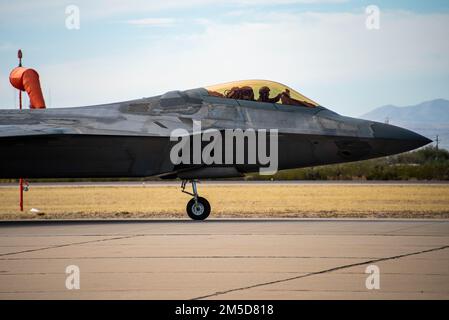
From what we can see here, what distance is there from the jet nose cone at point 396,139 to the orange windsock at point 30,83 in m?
9.01

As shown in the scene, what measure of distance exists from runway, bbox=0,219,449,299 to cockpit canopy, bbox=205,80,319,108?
3150 mm

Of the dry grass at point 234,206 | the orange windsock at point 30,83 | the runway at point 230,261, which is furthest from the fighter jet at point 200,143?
the orange windsock at point 30,83

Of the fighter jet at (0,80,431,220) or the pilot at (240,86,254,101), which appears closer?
the fighter jet at (0,80,431,220)

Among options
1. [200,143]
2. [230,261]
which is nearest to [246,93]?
[200,143]

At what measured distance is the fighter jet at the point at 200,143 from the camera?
17.0 m

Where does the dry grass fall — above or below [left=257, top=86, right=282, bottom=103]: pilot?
below

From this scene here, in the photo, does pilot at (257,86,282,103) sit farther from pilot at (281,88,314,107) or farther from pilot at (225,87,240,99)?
pilot at (225,87,240,99)

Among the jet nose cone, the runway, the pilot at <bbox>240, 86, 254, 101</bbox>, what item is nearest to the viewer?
the runway

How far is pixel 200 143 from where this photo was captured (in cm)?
1708

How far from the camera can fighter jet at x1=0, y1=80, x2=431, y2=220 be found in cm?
1703

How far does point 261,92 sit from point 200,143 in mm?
1893

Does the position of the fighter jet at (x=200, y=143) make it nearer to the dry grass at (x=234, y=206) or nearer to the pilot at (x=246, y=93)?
the pilot at (x=246, y=93)

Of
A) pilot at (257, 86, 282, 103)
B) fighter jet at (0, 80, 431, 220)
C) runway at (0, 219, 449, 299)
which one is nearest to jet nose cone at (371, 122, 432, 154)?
fighter jet at (0, 80, 431, 220)
